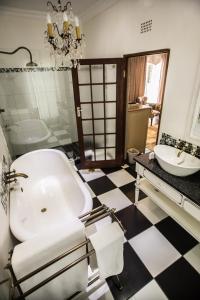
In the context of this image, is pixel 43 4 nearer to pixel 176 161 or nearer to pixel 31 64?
pixel 31 64

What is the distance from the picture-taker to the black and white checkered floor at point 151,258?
1311mm

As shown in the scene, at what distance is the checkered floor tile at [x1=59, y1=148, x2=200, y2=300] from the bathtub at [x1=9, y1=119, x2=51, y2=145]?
76.9 inches

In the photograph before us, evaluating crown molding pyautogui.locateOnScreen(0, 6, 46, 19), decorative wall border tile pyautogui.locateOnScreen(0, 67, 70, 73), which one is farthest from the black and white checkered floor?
crown molding pyautogui.locateOnScreen(0, 6, 46, 19)

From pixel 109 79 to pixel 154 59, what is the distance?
3.68 metres

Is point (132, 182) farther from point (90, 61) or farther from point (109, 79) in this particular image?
point (90, 61)

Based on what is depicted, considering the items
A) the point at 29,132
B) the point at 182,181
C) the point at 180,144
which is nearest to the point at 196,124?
the point at 180,144

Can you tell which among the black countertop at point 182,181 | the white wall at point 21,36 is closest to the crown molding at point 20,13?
the white wall at point 21,36

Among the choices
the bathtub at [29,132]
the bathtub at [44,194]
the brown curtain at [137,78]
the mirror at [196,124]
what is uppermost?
the brown curtain at [137,78]

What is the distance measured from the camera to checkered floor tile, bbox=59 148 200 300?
131 centimetres

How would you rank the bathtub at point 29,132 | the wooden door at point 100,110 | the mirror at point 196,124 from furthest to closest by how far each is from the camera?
the bathtub at point 29,132 < the wooden door at point 100,110 < the mirror at point 196,124

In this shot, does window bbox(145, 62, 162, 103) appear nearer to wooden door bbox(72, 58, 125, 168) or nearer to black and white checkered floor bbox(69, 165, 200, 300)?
wooden door bbox(72, 58, 125, 168)

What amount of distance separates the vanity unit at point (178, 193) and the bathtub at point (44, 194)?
701 mm

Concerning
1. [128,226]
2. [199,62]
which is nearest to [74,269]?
[128,226]

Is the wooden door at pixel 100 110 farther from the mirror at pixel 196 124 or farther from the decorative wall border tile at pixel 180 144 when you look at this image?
the mirror at pixel 196 124
